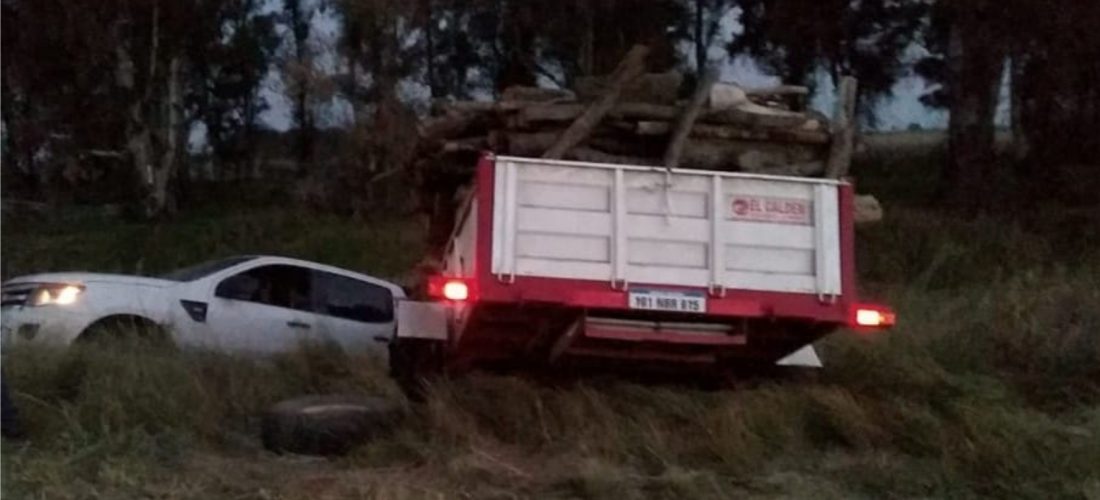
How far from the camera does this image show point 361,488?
31.6 ft

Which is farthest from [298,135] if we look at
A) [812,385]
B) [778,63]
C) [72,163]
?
[812,385]

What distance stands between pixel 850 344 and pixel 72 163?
82.7ft

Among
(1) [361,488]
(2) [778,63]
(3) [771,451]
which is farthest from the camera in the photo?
(2) [778,63]

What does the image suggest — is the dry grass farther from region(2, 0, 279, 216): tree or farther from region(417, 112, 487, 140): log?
region(2, 0, 279, 216): tree

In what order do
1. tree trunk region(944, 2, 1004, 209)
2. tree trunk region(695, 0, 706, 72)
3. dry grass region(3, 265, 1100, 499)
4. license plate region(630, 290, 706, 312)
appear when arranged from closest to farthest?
dry grass region(3, 265, 1100, 499) → license plate region(630, 290, 706, 312) → tree trunk region(944, 2, 1004, 209) → tree trunk region(695, 0, 706, 72)

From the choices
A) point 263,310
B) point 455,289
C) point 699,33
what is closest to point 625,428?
point 455,289

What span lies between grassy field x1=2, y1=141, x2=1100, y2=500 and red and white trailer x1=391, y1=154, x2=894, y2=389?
0.63m

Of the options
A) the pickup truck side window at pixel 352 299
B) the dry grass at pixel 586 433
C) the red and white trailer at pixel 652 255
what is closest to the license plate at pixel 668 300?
the red and white trailer at pixel 652 255

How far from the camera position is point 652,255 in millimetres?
10875

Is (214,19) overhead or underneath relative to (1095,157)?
overhead

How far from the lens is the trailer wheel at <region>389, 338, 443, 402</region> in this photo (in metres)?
12.8

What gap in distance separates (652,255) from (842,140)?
5.76 feet

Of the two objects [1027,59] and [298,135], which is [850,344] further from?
[298,135]

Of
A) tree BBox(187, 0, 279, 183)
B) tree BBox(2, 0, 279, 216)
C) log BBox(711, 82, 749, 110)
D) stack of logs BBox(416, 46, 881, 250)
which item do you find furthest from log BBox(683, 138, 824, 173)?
tree BBox(187, 0, 279, 183)
